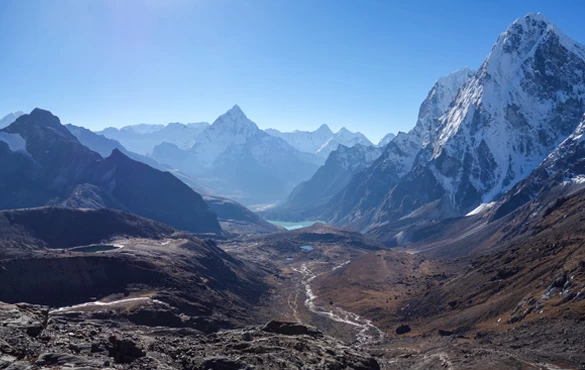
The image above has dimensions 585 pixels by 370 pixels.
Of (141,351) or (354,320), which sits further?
(354,320)

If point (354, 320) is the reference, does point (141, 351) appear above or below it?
above

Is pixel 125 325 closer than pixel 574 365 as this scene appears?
No

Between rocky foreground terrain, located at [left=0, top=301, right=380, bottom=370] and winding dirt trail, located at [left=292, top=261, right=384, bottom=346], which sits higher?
rocky foreground terrain, located at [left=0, top=301, right=380, bottom=370]

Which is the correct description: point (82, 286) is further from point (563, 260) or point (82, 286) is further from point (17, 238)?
point (563, 260)

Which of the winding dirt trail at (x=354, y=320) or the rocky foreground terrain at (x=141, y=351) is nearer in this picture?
the rocky foreground terrain at (x=141, y=351)

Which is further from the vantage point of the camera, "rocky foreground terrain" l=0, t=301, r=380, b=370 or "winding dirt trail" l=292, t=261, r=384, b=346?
"winding dirt trail" l=292, t=261, r=384, b=346

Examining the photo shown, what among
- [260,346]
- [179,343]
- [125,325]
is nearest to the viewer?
[260,346]

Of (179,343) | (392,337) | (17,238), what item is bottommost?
(392,337)

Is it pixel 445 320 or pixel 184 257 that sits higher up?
pixel 184 257

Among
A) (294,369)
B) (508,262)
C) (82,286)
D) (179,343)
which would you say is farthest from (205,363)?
(508,262)

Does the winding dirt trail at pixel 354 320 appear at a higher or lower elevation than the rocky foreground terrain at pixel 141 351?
lower

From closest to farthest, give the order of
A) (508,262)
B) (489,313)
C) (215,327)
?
(215,327) → (489,313) → (508,262)
